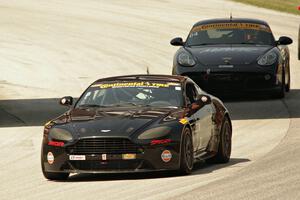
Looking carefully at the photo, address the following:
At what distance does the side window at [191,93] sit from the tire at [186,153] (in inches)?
38.6

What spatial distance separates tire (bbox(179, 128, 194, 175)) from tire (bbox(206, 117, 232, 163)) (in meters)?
1.29

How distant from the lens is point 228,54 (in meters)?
23.4

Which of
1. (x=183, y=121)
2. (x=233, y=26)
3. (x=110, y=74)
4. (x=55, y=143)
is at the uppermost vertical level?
(x=183, y=121)

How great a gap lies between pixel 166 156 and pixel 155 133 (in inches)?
10.9

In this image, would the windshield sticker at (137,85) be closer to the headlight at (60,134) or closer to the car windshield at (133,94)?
the car windshield at (133,94)

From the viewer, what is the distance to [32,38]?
41.0 metres

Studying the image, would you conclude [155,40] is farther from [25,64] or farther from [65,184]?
[65,184]

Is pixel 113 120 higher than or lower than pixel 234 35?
higher

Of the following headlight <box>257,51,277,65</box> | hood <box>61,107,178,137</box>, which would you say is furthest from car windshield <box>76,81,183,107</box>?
headlight <box>257,51,277,65</box>

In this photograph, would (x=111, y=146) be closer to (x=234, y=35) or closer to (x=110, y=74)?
(x=234, y=35)

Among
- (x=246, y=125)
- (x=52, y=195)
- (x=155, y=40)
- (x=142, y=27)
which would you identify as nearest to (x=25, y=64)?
(x=155, y=40)

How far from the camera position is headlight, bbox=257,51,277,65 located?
23.2m

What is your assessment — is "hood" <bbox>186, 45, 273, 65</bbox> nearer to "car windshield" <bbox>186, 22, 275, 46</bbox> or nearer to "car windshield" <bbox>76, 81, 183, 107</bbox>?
"car windshield" <bbox>186, 22, 275, 46</bbox>

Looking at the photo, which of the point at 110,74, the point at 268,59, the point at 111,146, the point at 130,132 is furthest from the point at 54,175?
the point at 110,74
